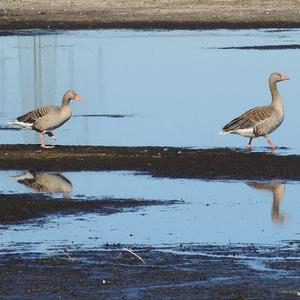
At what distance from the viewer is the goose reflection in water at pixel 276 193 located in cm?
1490

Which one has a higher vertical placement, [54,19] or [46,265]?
[46,265]

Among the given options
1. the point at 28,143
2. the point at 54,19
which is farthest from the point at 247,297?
the point at 54,19

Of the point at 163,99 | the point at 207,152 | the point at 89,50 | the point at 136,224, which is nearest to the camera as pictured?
the point at 136,224

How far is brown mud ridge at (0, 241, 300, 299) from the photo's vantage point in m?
10.8

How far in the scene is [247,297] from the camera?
34.7 feet

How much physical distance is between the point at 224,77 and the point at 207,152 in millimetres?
12300

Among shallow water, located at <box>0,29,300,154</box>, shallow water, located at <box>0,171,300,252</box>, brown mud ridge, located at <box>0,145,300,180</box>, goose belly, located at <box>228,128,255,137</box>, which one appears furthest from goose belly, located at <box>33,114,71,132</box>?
goose belly, located at <box>228,128,255,137</box>

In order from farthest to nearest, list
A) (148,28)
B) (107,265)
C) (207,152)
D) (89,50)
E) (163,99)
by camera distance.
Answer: (148,28), (89,50), (163,99), (207,152), (107,265)

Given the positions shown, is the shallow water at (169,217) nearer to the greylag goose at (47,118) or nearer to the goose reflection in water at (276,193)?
the goose reflection in water at (276,193)

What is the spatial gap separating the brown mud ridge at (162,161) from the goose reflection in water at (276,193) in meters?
0.46

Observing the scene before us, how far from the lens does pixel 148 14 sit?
52062 millimetres

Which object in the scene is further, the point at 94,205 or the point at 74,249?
the point at 94,205

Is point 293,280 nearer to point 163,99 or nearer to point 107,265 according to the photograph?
point 107,265

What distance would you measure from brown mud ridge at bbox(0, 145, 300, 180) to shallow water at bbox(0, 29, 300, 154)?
3.76 ft
